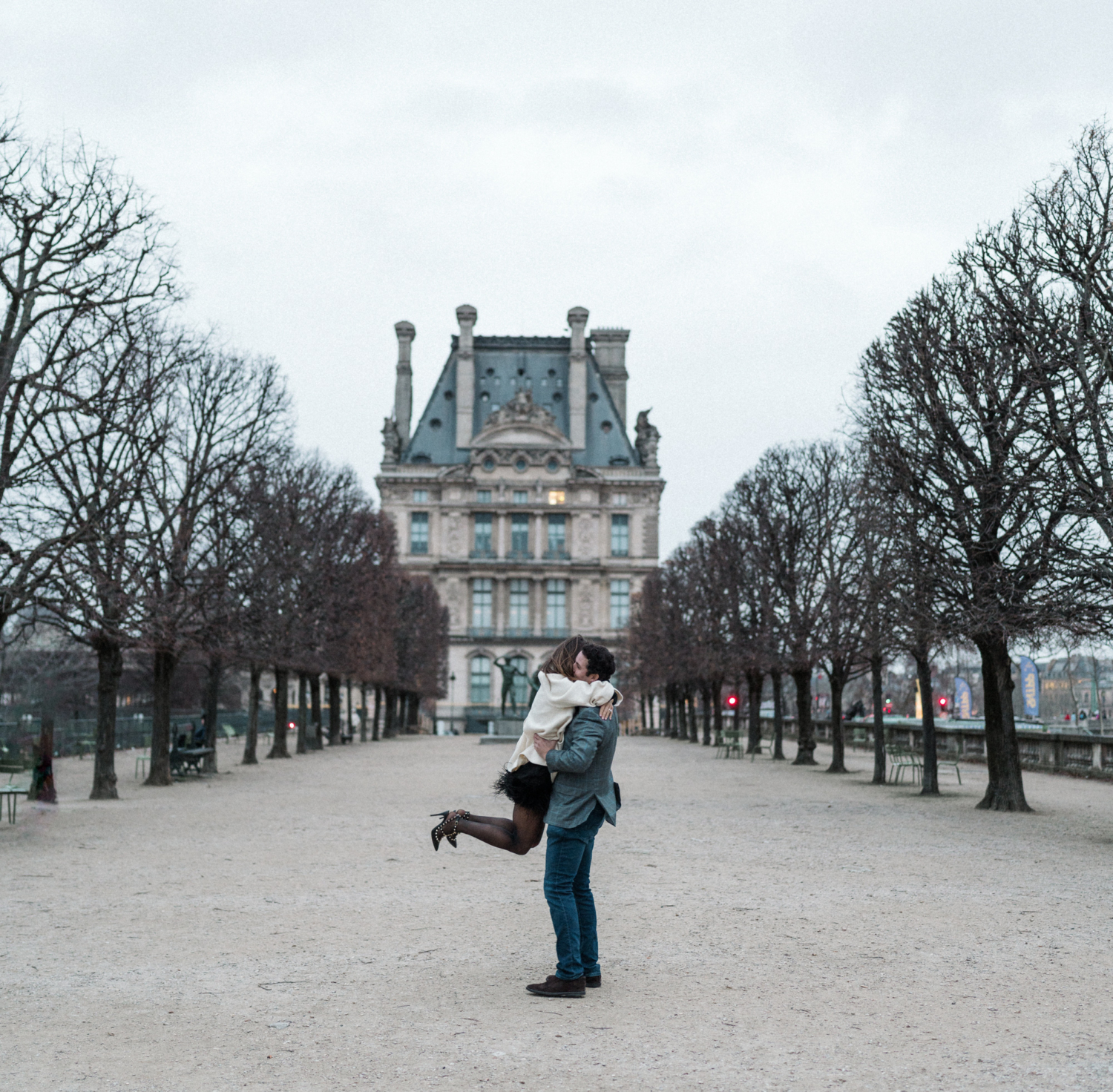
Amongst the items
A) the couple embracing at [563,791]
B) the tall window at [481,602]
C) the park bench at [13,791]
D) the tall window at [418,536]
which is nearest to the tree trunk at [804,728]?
the park bench at [13,791]

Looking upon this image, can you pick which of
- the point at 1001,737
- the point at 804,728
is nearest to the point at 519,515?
the point at 804,728

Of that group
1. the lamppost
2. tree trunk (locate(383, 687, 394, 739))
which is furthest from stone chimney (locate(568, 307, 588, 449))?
tree trunk (locate(383, 687, 394, 739))

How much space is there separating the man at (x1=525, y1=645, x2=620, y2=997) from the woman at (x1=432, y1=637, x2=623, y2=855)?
0.05 m

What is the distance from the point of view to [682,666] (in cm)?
5256

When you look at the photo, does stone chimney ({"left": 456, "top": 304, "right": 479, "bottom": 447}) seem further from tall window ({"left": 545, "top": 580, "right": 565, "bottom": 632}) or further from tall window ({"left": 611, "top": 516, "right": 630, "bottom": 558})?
tall window ({"left": 611, "top": 516, "right": 630, "bottom": 558})

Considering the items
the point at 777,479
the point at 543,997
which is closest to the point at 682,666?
the point at 777,479

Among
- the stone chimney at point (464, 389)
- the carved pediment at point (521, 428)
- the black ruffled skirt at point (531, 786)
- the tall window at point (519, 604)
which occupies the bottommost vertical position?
the black ruffled skirt at point (531, 786)

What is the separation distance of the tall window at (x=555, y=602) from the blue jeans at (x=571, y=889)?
9727 centimetres

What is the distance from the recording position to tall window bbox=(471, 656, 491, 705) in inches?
3976

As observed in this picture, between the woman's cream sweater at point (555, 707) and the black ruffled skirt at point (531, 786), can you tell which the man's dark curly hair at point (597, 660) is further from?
the black ruffled skirt at point (531, 786)

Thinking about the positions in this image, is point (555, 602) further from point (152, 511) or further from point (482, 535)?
point (152, 511)

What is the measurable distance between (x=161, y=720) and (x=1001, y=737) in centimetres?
1603

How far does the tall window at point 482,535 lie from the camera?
104 m

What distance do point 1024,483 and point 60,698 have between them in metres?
54.0
